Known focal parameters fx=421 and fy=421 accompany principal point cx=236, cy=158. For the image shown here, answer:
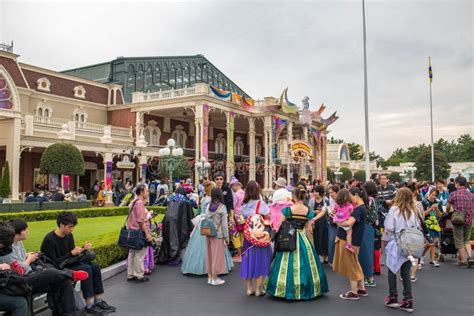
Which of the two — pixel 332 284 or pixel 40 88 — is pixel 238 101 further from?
pixel 332 284

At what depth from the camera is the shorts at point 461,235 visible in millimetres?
8305

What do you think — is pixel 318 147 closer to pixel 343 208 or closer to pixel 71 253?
pixel 343 208

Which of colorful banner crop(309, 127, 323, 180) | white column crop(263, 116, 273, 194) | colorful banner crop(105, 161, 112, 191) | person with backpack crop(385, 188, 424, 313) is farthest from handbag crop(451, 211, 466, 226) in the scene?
colorful banner crop(309, 127, 323, 180)

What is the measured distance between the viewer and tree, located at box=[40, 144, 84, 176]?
18547 mm

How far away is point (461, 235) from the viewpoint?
8.33 metres

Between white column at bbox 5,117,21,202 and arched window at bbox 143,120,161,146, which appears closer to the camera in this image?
white column at bbox 5,117,21,202

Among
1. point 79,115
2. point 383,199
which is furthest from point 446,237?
point 79,115

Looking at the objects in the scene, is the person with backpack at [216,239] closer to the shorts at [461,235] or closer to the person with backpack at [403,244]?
the person with backpack at [403,244]

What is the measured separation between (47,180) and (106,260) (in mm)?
17726

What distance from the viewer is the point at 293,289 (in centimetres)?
574

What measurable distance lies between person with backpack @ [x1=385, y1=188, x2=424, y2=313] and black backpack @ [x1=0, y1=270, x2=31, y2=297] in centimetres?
436

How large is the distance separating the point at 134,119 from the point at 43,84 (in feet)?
22.5

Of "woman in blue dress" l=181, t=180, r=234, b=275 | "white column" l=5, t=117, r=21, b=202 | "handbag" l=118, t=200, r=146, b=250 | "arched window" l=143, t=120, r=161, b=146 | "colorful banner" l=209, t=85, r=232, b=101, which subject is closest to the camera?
"handbag" l=118, t=200, r=146, b=250

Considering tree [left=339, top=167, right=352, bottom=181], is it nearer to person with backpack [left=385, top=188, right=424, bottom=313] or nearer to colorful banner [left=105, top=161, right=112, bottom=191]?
colorful banner [left=105, top=161, right=112, bottom=191]
